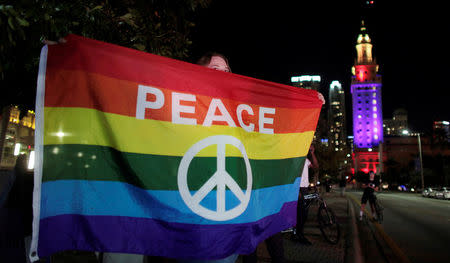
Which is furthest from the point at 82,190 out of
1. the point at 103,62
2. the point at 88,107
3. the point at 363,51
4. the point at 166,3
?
the point at 363,51

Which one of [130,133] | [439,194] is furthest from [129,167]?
[439,194]

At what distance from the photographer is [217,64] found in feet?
9.69

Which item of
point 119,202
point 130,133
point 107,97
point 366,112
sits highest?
point 366,112

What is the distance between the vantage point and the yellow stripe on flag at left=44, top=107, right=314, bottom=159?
2.04m

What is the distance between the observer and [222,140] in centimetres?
250

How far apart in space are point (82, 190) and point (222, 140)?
1048 millimetres

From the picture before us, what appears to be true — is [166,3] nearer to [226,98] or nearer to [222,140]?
[226,98]

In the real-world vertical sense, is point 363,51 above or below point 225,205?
above

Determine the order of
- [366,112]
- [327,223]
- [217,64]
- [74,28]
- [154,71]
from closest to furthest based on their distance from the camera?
[154,71], [217,64], [74,28], [327,223], [366,112]

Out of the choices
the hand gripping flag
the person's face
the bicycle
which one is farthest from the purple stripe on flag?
the bicycle

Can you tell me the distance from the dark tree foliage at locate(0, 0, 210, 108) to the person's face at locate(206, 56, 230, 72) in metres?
1.27

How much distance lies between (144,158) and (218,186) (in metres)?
0.59

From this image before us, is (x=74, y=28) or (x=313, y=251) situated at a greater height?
(x=74, y=28)

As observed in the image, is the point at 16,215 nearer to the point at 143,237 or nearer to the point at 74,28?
the point at 143,237
